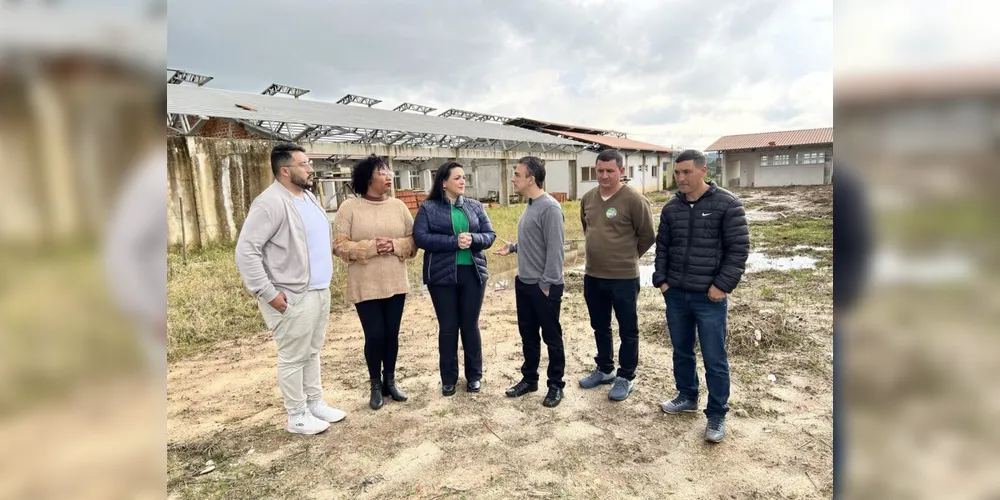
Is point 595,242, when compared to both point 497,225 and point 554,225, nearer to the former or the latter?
point 554,225

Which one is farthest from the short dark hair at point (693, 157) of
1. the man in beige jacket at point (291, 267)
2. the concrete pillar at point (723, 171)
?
the concrete pillar at point (723, 171)

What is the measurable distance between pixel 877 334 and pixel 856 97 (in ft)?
0.99

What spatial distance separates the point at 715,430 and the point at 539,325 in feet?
4.05

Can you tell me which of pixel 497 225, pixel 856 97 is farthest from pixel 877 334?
pixel 497 225

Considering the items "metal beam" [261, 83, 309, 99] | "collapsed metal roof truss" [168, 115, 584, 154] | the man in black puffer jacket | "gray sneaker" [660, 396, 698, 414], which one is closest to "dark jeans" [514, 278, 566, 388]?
"gray sneaker" [660, 396, 698, 414]

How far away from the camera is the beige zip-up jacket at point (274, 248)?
2496 millimetres

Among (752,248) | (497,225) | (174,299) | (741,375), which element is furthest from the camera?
(497,225)

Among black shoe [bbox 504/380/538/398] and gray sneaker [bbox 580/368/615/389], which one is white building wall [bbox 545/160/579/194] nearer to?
gray sneaker [bbox 580/368/615/389]

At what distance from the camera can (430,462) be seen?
2.53 metres

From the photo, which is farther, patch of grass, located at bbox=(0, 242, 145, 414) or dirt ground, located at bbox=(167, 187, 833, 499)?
dirt ground, located at bbox=(167, 187, 833, 499)

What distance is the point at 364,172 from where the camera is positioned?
306cm

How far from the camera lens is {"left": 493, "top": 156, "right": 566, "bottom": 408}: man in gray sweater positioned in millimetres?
3100

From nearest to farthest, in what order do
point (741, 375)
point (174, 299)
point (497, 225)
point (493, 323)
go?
1. point (741, 375)
2. point (493, 323)
3. point (174, 299)
4. point (497, 225)

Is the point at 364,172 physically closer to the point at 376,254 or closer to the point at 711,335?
the point at 376,254
